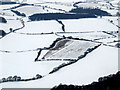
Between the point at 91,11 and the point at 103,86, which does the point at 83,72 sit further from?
the point at 91,11

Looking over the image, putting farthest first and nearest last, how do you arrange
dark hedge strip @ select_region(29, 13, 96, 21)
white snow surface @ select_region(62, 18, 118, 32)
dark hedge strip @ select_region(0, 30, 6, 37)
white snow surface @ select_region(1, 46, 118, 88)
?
dark hedge strip @ select_region(29, 13, 96, 21) → white snow surface @ select_region(62, 18, 118, 32) → dark hedge strip @ select_region(0, 30, 6, 37) → white snow surface @ select_region(1, 46, 118, 88)

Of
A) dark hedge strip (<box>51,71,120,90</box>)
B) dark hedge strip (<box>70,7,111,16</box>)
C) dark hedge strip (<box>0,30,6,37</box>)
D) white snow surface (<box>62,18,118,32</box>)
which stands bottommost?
dark hedge strip (<box>70,7,111,16</box>)

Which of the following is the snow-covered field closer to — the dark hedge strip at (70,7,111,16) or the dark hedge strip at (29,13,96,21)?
the dark hedge strip at (29,13,96,21)

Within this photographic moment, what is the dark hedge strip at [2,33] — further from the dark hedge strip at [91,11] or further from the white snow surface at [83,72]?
the dark hedge strip at [91,11]

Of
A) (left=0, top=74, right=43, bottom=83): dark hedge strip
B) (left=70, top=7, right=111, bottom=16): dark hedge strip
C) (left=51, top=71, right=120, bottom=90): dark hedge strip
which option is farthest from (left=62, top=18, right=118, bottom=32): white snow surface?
(left=51, top=71, right=120, bottom=90): dark hedge strip

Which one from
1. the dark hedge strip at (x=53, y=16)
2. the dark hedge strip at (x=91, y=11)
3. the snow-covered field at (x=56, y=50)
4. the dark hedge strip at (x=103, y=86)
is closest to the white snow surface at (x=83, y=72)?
the snow-covered field at (x=56, y=50)

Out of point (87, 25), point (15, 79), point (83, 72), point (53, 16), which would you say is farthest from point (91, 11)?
point (15, 79)

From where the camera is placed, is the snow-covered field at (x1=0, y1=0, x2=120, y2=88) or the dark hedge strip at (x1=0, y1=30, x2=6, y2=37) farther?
the dark hedge strip at (x1=0, y1=30, x2=6, y2=37)

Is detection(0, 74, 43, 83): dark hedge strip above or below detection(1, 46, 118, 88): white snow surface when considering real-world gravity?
below
